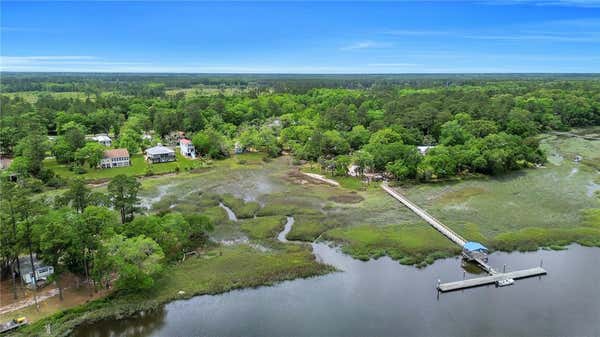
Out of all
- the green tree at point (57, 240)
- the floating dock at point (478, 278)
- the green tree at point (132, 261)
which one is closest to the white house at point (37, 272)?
the green tree at point (57, 240)

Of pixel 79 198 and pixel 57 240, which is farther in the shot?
pixel 79 198

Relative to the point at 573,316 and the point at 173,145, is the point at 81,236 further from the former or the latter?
the point at 173,145

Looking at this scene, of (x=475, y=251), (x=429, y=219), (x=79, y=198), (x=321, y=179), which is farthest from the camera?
(x=321, y=179)

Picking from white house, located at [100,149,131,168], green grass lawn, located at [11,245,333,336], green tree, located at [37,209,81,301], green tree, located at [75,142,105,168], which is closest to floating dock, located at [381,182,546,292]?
green grass lawn, located at [11,245,333,336]

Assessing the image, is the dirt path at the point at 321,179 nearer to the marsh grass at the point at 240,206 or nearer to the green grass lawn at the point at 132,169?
the marsh grass at the point at 240,206

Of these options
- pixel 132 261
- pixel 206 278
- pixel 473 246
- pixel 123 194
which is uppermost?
pixel 123 194

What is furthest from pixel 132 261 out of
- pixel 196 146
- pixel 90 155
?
pixel 196 146

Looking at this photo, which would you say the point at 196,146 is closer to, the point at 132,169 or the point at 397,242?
the point at 132,169
